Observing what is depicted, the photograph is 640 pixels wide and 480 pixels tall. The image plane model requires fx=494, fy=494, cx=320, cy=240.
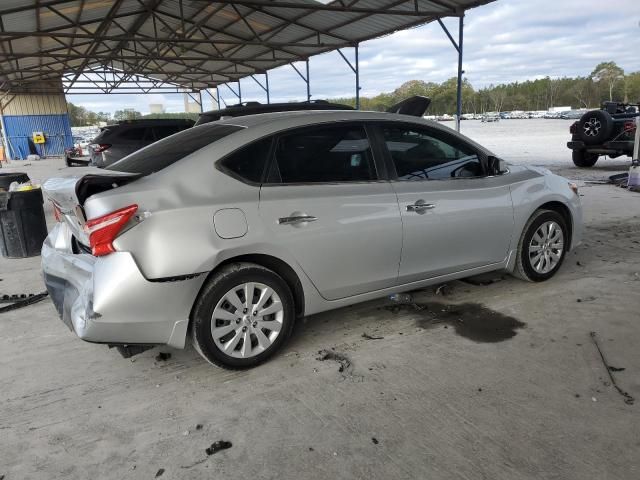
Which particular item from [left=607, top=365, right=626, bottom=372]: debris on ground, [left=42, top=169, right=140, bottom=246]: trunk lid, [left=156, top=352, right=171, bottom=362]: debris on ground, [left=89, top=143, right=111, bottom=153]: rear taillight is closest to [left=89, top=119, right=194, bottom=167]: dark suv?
[left=89, top=143, right=111, bottom=153]: rear taillight

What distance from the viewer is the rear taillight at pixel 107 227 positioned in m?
2.69

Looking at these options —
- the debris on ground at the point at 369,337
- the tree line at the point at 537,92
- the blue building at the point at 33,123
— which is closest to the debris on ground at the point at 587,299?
the debris on ground at the point at 369,337

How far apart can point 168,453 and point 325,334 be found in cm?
153

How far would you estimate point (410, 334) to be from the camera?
143 inches

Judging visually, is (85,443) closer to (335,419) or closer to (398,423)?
(335,419)

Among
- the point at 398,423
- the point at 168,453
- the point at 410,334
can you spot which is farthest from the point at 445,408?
the point at 168,453

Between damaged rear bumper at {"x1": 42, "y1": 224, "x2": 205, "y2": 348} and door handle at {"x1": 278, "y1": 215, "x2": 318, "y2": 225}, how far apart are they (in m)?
0.62

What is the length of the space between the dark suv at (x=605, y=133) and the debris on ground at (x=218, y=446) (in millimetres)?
12882

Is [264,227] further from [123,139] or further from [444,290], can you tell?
[123,139]

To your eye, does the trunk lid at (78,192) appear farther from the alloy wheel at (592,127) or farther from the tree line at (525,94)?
the tree line at (525,94)

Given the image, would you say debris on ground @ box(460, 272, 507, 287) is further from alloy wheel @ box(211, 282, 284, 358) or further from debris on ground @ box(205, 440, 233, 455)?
debris on ground @ box(205, 440, 233, 455)

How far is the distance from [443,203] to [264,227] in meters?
1.47

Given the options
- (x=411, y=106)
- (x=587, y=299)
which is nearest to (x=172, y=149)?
(x=411, y=106)

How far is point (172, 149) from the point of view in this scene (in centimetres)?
341
